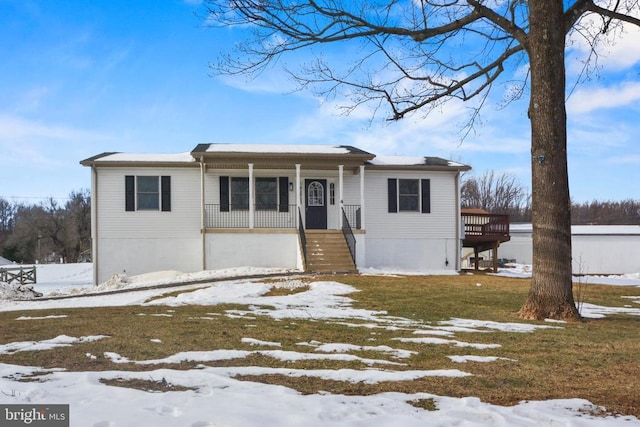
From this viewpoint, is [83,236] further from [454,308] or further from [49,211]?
[454,308]

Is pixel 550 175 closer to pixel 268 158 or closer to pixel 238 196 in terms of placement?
pixel 268 158

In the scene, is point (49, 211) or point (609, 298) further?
point (49, 211)

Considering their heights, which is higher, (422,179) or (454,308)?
(422,179)

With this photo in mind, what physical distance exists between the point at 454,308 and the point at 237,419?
22.6 feet

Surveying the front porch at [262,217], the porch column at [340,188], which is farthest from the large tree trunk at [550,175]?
the front porch at [262,217]

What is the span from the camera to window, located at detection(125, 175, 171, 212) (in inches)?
706

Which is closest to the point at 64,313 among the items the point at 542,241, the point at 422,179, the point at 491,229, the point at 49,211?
the point at 542,241

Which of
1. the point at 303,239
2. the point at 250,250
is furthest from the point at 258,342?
the point at 250,250

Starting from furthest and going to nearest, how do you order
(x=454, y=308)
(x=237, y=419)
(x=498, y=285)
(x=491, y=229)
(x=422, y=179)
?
(x=491, y=229) < (x=422, y=179) < (x=498, y=285) < (x=454, y=308) < (x=237, y=419)

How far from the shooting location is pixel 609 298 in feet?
37.9

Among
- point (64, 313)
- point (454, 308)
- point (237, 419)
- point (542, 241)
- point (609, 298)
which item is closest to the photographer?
point (237, 419)

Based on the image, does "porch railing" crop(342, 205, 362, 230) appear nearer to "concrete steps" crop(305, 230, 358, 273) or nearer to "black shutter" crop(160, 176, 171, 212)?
"concrete steps" crop(305, 230, 358, 273)

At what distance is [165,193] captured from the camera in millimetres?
18031

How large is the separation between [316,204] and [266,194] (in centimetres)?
190
